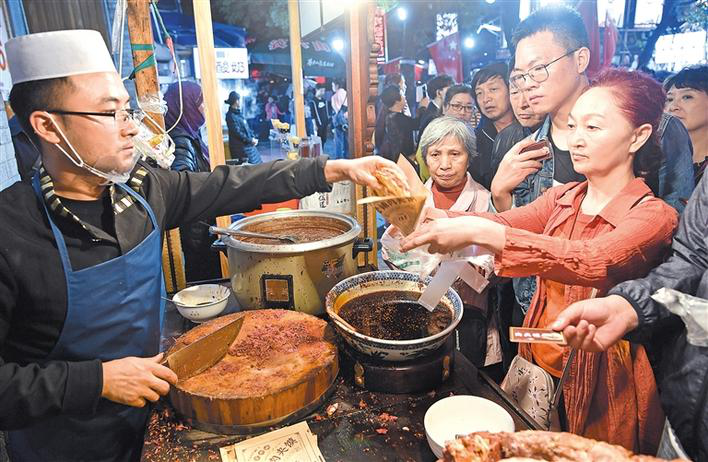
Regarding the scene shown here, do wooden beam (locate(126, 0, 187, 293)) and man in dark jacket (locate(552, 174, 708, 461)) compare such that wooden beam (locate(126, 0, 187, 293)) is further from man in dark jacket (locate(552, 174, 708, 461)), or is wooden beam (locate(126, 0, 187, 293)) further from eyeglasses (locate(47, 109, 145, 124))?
man in dark jacket (locate(552, 174, 708, 461))

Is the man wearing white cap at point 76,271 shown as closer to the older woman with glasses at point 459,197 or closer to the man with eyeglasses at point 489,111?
the older woman with glasses at point 459,197

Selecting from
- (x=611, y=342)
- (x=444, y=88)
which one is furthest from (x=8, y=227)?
(x=444, y=88)

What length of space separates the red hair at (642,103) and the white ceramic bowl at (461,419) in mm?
1194

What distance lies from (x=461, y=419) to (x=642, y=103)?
4.90 feet

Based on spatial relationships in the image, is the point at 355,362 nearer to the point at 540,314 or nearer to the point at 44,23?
the point at 540,314

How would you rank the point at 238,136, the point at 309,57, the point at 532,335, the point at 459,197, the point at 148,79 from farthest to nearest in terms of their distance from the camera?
the point at 309,57 < the point at 238,136 < the point at 148,79 < the point at 459,197 < the point at 532,335

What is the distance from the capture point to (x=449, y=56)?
3.17 meters

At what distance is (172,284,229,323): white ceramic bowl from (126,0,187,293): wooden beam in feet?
2.18

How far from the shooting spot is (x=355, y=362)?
2033 millimetres

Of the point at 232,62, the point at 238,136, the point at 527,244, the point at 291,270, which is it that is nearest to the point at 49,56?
the point at 291,270

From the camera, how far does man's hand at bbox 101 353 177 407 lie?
5.51ft

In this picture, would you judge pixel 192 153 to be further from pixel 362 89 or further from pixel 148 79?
pixel 362 89

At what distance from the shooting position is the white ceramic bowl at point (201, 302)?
2.64 m

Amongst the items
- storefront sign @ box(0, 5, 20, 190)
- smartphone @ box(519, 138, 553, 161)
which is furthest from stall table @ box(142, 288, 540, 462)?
storefront sign @ box(0, 5, 20, 190)
